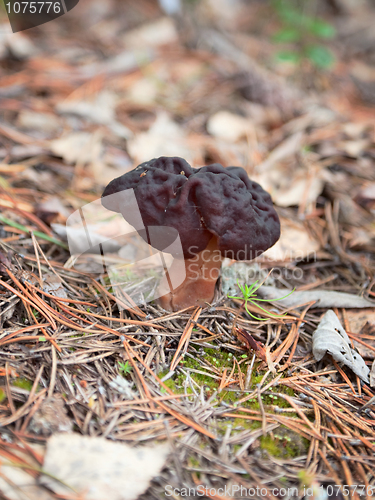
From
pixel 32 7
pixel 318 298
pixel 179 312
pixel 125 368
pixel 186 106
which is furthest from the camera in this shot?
pixel 186 106

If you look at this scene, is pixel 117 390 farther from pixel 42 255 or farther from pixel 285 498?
pixel 42 255

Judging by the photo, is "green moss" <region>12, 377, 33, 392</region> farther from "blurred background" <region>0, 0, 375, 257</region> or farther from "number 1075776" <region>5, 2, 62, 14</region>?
"number 1075776" <region>5, 2, 62, 14</region>

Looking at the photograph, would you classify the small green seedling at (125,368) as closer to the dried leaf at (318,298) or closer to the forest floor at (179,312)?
the forest floor at (179,312)

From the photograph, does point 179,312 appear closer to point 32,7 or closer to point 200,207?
point 200,207

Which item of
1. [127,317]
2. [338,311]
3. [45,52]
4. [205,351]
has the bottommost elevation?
[338,311]

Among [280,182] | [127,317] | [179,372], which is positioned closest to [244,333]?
[179,372]

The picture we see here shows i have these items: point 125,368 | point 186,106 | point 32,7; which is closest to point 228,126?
point 186,106
